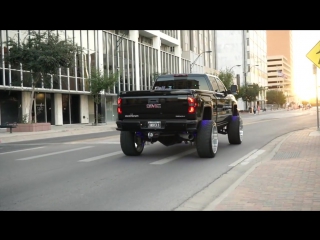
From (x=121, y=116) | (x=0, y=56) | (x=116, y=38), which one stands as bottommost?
(x=121, y=116)

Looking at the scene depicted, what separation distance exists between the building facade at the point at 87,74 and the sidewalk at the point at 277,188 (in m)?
21.0

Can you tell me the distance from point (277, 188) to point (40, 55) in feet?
70.4

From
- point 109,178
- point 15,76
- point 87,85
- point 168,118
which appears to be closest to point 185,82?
point 168,118

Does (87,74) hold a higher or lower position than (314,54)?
higher

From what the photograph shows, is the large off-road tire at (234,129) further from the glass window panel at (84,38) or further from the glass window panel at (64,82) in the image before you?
the glass window panel at (84,38)

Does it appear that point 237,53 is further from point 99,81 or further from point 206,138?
point 206,138

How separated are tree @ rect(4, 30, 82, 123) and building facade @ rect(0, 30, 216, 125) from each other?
1.40 meters

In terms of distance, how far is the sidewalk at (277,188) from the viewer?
5.45 meters

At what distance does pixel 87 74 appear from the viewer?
38938 mm

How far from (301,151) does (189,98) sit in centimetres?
384

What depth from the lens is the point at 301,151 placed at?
35.9ft
